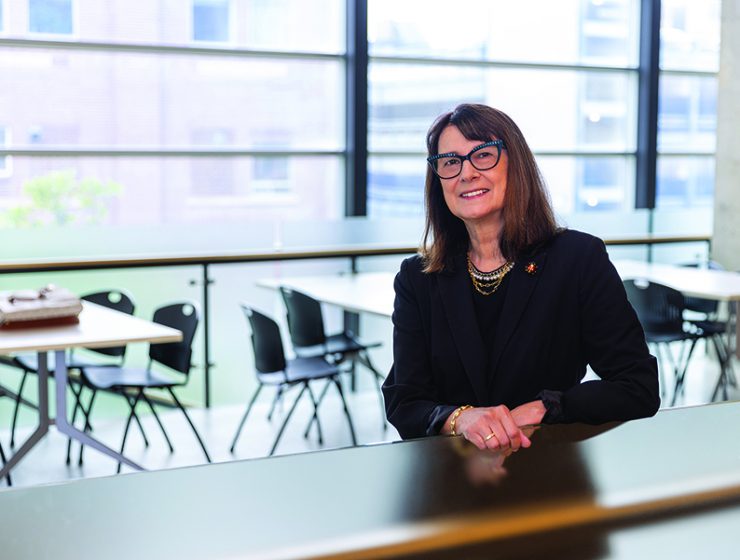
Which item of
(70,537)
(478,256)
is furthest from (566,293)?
(70,537)

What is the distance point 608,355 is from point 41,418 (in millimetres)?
3111

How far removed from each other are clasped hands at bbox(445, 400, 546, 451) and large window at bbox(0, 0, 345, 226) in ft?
18.2

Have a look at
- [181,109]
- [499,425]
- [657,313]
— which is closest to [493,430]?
[499,425]

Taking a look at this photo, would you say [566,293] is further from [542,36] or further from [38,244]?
[542,36]

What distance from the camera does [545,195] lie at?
201 cm

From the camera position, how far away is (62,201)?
6.81m

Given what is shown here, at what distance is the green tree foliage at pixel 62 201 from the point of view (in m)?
6.73

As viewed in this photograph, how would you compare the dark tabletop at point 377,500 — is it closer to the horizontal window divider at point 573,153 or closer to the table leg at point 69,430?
the table leg at point 69,430

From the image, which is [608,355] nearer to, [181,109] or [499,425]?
[499,425]

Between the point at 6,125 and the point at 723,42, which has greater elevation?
the point at 723,42

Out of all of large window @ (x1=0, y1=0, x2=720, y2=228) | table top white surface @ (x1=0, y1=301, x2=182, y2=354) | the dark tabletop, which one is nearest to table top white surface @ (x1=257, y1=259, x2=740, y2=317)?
table top white surface @ (x1=0, y1=301, x2=182, y2=354)

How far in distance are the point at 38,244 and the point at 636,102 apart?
514 centimetres

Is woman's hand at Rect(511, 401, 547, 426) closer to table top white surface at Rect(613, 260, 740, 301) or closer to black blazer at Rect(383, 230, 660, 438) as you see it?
black blazer at Rect(383, 230, 660, 438)

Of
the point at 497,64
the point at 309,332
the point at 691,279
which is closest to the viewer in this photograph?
the point at 309,332
